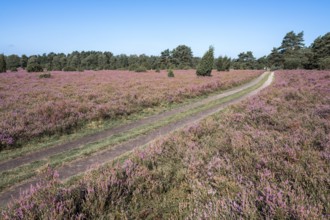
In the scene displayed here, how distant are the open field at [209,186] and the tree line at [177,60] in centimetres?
3605

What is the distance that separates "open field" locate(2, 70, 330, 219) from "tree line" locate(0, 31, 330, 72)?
36.0 metres

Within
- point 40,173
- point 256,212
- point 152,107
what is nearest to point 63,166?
point 40,173

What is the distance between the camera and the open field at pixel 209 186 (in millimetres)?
2865

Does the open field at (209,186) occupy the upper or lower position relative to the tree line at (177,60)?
lower

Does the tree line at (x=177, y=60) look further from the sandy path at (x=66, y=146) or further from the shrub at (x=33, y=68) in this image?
the sandy path at (x=66, y=146)

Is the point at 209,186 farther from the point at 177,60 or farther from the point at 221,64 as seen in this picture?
the point at 177,60

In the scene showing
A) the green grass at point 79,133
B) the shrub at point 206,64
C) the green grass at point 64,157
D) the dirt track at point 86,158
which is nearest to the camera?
the dirt track at point 86,158

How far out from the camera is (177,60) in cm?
9975

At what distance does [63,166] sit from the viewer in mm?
6402

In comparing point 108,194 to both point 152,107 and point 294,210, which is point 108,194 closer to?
point 294,210

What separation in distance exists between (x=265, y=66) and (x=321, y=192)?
12852 centimetres

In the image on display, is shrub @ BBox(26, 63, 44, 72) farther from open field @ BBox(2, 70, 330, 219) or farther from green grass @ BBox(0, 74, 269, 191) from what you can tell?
open field @ BBox(2, 70, 330, 219)

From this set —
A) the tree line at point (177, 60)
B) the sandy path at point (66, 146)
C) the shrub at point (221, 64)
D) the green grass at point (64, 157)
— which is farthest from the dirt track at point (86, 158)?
the shrub at point (221, 64)

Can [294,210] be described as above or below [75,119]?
above
